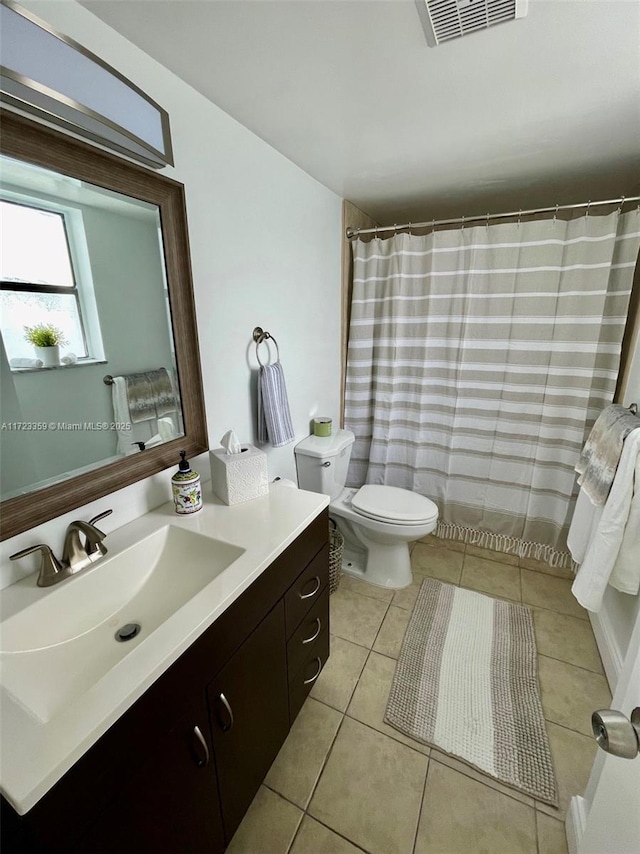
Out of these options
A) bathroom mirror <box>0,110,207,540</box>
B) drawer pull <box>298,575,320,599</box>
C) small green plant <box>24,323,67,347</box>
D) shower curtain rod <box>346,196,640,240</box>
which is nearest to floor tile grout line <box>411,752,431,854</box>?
drawer pull <box>298,575,320,599</box>

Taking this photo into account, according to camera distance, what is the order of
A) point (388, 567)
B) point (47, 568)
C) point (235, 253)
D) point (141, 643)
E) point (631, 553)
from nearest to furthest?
1. point (141, 643)
2. point (47, 568)
3. point (631, 553)
4. point (235, 253)
5. point (388, 567)

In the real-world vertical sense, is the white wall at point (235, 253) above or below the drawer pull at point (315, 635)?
above

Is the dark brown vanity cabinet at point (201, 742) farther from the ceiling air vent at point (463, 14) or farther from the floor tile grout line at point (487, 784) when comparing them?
the ceiling air vent at point (463, 14)

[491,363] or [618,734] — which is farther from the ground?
[491,363]

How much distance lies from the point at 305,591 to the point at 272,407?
752mm

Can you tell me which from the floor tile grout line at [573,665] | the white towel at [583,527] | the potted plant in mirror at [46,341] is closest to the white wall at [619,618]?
the floor tile grout line at [573,665]

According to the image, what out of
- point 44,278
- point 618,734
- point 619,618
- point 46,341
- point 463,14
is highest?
point 463,14

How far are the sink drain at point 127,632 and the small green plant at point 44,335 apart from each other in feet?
2.42

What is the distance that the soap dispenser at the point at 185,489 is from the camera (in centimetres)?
113

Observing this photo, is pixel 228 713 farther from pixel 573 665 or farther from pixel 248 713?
pixel 573 665

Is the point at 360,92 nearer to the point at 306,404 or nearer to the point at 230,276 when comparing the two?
the point at 230,276

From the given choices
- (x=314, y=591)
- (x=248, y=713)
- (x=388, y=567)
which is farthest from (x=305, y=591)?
(x=388, y=567)

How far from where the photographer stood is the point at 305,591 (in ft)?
3.95

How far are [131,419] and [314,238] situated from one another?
1401mm
